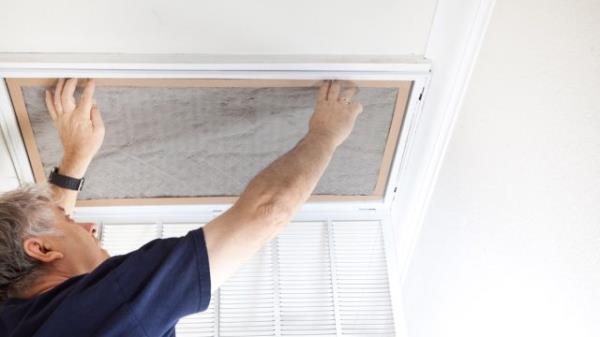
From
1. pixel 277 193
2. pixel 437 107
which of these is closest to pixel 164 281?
pixel 277 193

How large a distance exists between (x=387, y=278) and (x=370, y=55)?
0.55 meters

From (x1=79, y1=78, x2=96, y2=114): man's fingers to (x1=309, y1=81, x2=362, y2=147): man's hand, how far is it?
0.46 m

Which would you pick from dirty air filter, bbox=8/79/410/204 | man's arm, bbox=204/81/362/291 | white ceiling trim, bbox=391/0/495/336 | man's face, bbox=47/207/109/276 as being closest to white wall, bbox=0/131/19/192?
dirty air filter, bbox=8/79/410/204

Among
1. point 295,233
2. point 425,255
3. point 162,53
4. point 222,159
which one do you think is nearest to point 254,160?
point 222,159

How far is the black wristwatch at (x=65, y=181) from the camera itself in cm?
133

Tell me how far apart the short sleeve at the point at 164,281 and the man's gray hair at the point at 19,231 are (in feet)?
0.80

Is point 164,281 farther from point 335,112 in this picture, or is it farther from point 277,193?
point 335,112

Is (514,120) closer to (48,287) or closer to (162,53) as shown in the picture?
(162,53)

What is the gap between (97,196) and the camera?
1.51 metres

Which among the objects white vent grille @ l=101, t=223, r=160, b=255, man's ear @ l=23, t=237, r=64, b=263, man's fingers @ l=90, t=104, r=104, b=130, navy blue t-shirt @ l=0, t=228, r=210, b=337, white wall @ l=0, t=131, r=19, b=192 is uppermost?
man's fingers @ l=90, t=104, r=104, b=130

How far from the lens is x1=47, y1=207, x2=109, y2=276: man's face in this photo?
114cm

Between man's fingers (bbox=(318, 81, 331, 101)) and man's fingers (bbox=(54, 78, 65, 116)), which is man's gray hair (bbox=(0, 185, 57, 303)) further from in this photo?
man's fingers (bbox=(318, 81, 331, 101))

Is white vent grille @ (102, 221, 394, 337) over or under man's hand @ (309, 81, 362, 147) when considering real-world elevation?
under

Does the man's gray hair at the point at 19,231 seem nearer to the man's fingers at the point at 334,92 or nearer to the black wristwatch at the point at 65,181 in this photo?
the black wristwatch at the point at 65,181
